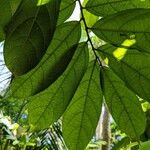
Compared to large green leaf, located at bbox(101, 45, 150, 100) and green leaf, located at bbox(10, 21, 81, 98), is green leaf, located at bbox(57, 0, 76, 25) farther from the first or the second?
large green leaf, located at bbox(101, 45, 150, 100)

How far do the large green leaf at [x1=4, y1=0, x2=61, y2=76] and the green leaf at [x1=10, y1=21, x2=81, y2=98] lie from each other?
0.19 meters

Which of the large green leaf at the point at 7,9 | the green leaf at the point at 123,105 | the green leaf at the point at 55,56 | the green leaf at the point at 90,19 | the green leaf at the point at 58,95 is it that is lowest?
the green leaf at the point at 123,105

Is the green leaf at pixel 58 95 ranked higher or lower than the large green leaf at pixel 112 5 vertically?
lower

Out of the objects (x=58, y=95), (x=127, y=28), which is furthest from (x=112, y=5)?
(x=58, y=95)

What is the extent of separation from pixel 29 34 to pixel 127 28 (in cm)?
26

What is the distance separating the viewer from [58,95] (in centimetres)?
101

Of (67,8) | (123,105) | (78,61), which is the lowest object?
(123,105)

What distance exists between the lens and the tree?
73 cm

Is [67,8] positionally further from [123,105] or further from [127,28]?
[123,105]

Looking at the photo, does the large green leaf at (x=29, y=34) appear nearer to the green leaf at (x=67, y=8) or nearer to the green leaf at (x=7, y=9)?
the green leaf at (x=7, y=9)

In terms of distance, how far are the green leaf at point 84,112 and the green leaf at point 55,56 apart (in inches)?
4.2

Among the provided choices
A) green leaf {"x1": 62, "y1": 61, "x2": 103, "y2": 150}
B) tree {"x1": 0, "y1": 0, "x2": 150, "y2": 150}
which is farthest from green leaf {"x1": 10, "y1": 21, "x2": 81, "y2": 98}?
green leaf {"x1": 62, "y1": 61, "x2": 103, "y2": 150}

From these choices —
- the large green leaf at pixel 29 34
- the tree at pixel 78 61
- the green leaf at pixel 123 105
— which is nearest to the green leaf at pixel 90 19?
the tree at pixel 78 61

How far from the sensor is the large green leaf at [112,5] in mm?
940
